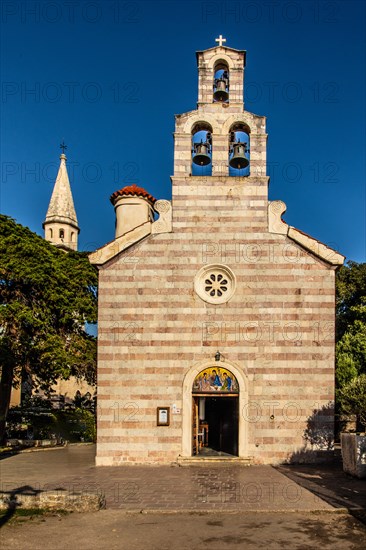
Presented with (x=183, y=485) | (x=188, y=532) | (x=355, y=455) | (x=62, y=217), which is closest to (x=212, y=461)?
(x=183, y=485)

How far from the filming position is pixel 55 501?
1271cm

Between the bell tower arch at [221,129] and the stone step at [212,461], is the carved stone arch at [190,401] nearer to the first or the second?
the stone step at [212,461]

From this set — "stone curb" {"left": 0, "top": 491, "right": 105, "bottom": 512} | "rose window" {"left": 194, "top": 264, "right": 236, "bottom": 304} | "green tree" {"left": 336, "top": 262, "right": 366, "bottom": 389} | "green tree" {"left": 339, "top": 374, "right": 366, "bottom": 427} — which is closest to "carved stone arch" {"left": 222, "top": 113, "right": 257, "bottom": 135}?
"rose window" {"left": 194, "top": 264, "right": 236, "bottom": 304}

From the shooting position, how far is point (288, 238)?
21125 millimetres

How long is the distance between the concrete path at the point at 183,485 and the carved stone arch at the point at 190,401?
2.84 feet

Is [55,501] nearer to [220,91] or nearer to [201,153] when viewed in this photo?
[201,153]

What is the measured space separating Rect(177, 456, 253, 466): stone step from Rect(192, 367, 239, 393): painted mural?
234cm

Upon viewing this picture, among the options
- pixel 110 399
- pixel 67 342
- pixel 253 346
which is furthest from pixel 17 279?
pixel 253 346

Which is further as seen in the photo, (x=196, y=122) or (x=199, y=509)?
(x=196, y=122)

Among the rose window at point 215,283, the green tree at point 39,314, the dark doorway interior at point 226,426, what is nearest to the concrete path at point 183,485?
the dark doorway interior at point 226,426

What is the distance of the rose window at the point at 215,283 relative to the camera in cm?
2080

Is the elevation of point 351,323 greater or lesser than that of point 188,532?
greater

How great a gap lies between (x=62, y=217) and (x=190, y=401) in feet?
131

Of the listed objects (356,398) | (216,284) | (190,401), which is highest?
(216,284)
